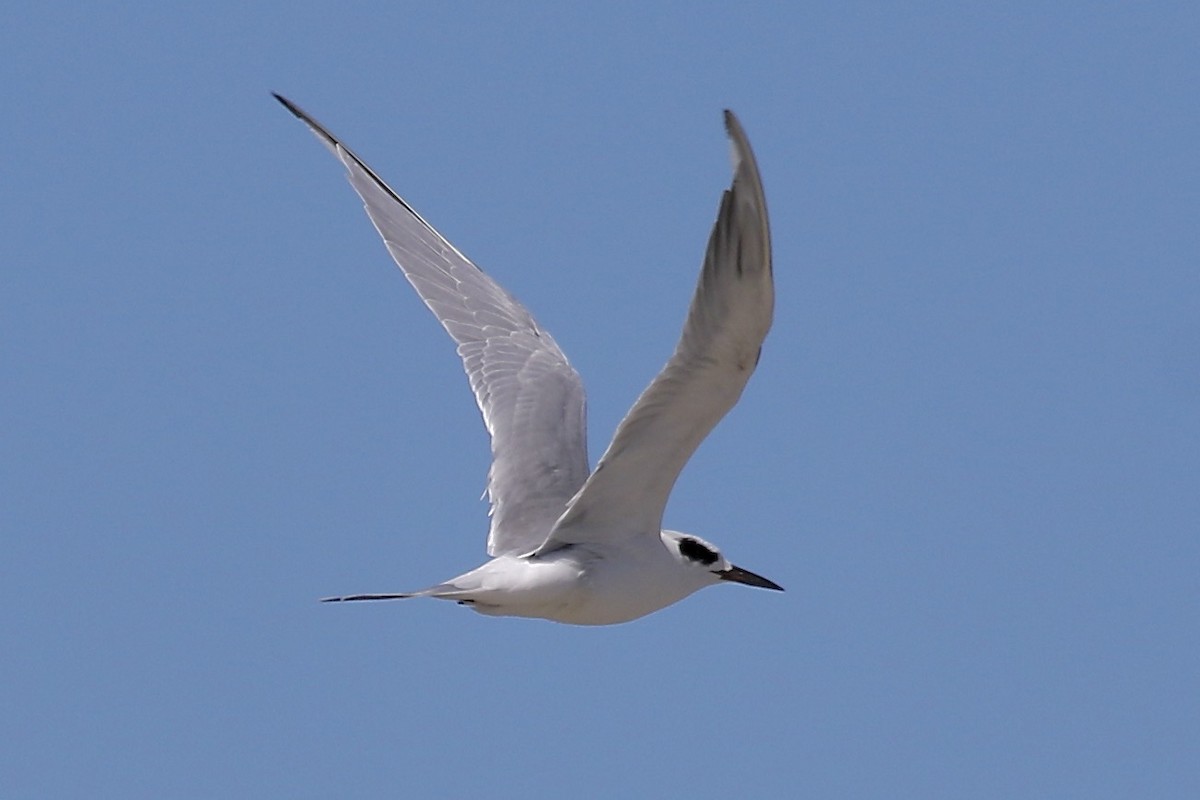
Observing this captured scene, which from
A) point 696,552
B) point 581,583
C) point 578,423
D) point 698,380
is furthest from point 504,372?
point 698,380

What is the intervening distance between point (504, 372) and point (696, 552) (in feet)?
7.32

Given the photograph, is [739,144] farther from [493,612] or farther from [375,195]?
[375,195]

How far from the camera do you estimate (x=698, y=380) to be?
28.5 ft

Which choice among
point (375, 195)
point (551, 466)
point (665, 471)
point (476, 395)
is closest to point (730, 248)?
point (665, 471)

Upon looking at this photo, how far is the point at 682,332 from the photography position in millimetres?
8453

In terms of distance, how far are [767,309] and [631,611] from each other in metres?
2.43

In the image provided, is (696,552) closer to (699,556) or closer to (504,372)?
(699,556)

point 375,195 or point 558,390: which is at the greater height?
point 375,195

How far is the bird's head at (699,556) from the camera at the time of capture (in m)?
10.2

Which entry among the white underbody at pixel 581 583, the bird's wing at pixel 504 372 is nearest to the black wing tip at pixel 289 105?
the bird's wing at pixel 504 372

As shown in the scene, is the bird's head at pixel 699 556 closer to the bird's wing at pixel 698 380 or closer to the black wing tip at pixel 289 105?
the bird's wing at pixel 698 380

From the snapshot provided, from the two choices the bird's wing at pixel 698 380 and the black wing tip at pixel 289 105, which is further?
the black wing tip at pixel 289 105

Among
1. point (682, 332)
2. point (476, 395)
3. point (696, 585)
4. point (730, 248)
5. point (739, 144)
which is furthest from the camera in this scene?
point (476, 395)

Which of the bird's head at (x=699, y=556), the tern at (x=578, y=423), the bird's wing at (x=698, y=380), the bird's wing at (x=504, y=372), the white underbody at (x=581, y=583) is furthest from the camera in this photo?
the bird's wing at (x=504, y=372)
